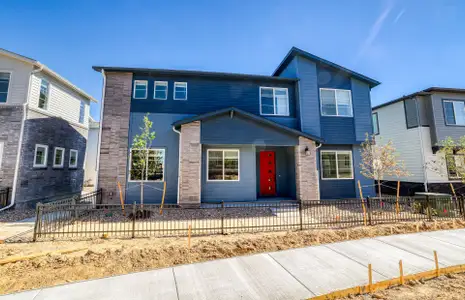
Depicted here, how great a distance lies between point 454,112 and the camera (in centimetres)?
1374

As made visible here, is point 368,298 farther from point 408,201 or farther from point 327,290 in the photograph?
point 408,201

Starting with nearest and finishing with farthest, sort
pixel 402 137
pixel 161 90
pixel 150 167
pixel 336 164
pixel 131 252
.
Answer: pixel 131 252 → pixel 150 167 → pixel 161 90 → pixel 336 164 → pixel 402 137

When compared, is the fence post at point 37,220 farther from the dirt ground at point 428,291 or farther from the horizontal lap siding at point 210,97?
the dirt ground at point 428,291

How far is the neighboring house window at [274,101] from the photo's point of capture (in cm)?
1240

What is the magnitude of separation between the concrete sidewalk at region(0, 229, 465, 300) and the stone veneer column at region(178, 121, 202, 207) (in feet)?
17.8

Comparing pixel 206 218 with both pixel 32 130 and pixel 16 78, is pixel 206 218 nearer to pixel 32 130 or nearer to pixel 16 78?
pixel 32 130

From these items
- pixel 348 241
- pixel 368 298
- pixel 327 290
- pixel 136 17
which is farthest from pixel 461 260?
pixel 136 17

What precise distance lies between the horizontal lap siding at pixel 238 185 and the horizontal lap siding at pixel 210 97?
8.46ft

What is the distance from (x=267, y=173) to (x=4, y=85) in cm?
1486

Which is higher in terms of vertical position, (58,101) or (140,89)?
(140,89)

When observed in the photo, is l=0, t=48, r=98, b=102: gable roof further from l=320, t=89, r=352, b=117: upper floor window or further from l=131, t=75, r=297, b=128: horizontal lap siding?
l=320, t=89, r=352, b=117: upper floor window

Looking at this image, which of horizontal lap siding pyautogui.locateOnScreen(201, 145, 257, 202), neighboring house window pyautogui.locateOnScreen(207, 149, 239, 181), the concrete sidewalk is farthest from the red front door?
the concrete sidewalk

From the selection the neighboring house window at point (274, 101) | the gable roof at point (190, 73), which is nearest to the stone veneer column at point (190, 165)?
the gable roof at point (190, 73)

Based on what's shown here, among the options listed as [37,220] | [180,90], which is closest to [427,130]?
[180,90]
